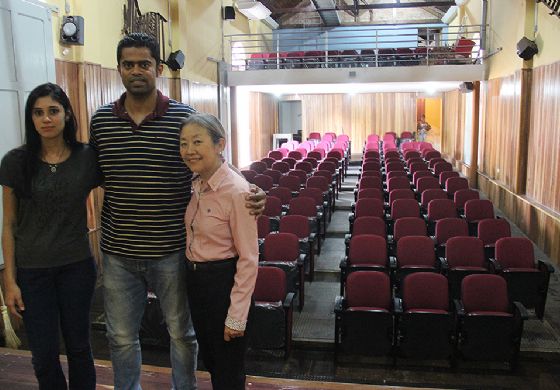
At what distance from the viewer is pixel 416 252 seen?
17.7 ft

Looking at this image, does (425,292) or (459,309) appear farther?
(425,292)

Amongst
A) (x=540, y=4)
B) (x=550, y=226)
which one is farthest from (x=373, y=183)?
(x=540, y=4)

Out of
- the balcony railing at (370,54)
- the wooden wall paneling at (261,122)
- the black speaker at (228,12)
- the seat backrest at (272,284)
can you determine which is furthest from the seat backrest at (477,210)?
the wooden wall paneling at (261,122)

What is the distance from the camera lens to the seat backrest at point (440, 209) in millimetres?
7105

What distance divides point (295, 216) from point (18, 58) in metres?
3.34

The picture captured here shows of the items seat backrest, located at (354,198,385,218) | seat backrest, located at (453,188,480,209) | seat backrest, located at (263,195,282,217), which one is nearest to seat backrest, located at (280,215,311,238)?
seat backrest, located at (263,195,282,217)

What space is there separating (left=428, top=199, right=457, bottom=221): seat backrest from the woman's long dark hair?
5738 millimetres

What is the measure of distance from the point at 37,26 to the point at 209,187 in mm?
4026

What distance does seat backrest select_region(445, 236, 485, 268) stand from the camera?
17.5ft

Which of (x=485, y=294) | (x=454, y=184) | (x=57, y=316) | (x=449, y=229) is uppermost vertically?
(x=57, y=316)

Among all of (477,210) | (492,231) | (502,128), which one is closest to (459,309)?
(492,231)

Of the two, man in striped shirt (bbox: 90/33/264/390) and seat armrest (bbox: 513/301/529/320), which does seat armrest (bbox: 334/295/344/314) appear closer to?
seat armrest (bbox: 513/301/529/320)

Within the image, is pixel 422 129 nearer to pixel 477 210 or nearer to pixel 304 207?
pixel 477 210

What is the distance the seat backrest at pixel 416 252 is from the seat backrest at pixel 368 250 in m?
0.16
